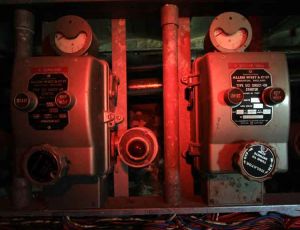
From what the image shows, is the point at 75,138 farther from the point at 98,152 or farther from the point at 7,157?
the point at 7,157

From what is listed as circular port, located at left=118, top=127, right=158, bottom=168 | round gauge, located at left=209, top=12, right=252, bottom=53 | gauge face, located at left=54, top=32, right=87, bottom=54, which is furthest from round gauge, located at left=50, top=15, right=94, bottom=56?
round gauge, located at left=209, top=12, right=252, bottom=53

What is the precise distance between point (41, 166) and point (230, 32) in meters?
0.82

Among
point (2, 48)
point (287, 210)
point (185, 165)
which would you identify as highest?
point (2, 48)

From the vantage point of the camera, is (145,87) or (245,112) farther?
(145,87)

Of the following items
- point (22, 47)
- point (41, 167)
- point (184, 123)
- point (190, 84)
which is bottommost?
point (41, 167)

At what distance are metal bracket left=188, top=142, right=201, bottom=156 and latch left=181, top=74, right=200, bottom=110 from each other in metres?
0.17

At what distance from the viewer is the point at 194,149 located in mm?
1019

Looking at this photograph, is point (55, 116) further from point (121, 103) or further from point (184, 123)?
point (184, 123)

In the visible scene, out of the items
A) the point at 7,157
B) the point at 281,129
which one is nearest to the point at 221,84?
the point at 281,129

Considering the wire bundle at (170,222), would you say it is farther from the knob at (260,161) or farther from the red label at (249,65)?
the red label at (249,65)

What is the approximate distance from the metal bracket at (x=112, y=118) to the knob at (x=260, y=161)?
1.52 ft

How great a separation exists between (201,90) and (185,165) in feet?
1.13

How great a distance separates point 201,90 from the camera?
3.16 ft

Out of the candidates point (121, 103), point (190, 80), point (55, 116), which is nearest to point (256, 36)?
point (190, 80)
